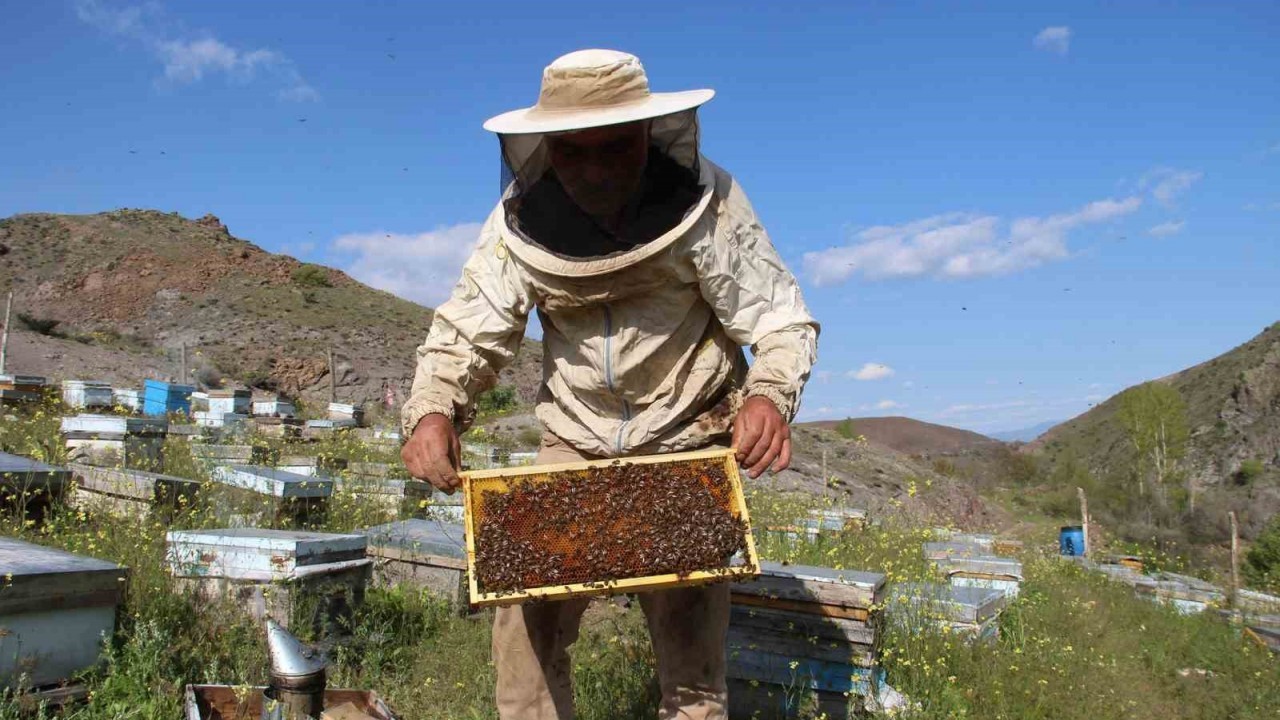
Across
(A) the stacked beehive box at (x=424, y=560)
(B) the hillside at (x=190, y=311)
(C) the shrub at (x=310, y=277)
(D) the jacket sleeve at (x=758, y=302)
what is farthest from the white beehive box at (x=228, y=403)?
(C) the shrub at (x=310, y=277)

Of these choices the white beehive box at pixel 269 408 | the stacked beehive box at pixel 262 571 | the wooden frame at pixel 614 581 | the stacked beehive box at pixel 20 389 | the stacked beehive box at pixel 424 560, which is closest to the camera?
the wooden frame at pixel 614 581

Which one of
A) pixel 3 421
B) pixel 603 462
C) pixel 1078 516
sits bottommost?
pixel 1078 516

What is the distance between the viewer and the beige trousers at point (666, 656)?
2900 millimetres

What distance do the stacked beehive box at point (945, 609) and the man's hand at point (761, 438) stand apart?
8.58ft

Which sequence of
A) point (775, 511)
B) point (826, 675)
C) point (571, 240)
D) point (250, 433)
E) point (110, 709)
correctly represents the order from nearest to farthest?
point (571, 240) < point (110, 709) < point (826, 675) < point (775, 511) < point (250, 433)

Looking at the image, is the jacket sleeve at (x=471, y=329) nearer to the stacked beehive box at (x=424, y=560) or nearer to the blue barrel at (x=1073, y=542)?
the stacked beehive box at (x=424, y=560)

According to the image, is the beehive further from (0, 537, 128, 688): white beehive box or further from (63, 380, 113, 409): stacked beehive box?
(63, 380, 113, 409): stacked beehive box

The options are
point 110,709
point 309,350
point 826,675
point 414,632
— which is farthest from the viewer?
point 309,350

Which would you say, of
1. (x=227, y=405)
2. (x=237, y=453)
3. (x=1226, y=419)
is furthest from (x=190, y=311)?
(x=1226, y=419)

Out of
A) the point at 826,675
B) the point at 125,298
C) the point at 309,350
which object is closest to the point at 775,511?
the point at 826,675

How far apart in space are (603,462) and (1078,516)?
104ft

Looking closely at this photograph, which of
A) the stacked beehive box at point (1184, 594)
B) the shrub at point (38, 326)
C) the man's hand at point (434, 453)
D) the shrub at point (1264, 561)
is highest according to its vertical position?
the shrub at point (38, 326)

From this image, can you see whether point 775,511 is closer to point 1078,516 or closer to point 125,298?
point 1078,516

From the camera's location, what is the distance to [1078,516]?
30422mm
